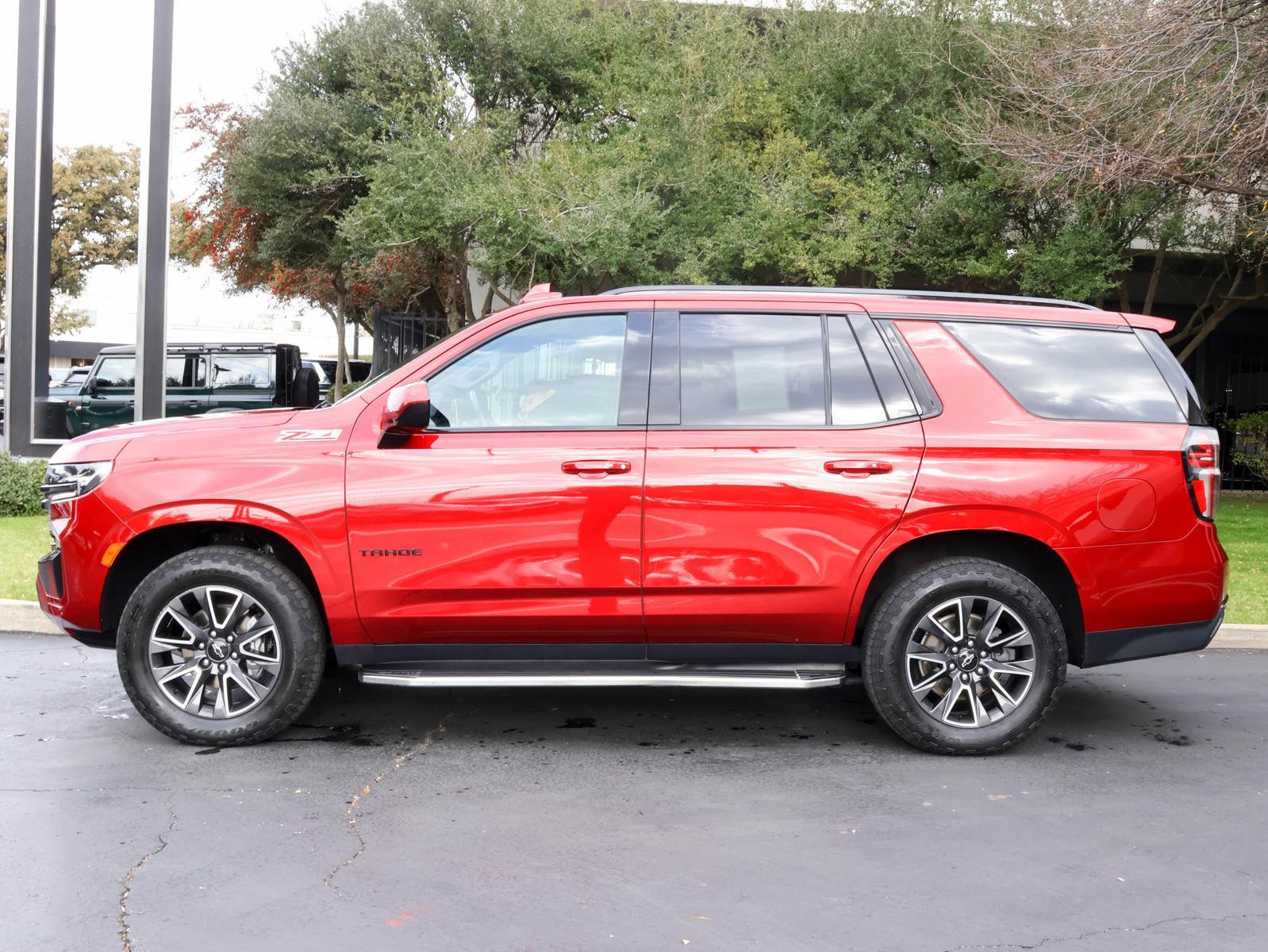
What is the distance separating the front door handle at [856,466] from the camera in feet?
15.9

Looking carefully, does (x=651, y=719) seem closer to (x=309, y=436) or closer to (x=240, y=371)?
(x=309, y=436)

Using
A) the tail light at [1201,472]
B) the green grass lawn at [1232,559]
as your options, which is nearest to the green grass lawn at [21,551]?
the green grass lawn at [1232,559]

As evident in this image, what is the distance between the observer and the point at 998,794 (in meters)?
4.52

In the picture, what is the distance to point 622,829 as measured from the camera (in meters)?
4.07

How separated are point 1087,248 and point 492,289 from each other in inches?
332

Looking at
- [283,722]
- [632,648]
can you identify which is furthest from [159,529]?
[632,648]

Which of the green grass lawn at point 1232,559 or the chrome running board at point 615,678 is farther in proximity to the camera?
the green grass lawn at point 1232,559

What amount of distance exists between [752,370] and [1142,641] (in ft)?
6.74

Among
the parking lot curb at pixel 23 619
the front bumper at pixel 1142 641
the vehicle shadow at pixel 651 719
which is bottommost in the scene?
the vehicle shadow at pixel 651 719

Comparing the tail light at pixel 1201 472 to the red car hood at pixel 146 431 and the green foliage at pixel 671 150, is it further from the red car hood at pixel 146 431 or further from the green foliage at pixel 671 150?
the green foliage at pixel 671 150

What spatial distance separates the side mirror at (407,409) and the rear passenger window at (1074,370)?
7.65 feet

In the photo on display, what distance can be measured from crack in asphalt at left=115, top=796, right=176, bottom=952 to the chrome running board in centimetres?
97

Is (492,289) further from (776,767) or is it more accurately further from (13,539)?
(776,767)

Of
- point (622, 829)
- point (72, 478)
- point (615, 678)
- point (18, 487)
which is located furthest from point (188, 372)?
point (622, 829)
